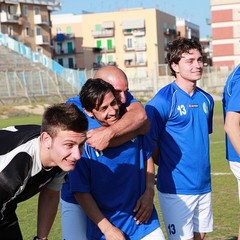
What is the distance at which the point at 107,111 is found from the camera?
13.1 ft

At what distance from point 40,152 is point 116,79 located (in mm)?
874

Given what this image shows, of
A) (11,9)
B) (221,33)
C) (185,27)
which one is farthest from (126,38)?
(11,9)

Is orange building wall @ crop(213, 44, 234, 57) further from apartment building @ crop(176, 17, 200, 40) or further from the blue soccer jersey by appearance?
the blue soccer jersey

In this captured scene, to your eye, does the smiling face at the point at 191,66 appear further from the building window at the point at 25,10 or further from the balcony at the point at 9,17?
the building window at the point at 25,10

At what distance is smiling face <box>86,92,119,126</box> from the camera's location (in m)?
3.94

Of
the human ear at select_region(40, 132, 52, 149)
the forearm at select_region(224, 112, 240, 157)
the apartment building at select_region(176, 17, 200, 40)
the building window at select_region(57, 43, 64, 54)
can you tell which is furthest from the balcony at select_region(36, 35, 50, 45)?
the human ear at select_region(40, 132, 52, 149)

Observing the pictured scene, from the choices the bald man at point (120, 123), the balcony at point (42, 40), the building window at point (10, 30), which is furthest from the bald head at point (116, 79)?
the balcony at point (42, 40)

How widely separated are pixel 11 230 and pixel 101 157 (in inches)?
31.0

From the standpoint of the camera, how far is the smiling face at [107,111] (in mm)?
3936

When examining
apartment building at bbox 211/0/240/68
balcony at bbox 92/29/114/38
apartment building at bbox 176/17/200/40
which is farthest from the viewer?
apartment building at bbox 176/17/200/40

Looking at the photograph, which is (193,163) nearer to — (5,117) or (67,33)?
(5,117)

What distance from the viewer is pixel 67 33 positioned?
109m

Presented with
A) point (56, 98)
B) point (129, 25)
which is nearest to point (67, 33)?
point (129, 25)

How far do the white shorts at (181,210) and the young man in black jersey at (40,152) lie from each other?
1632mm
